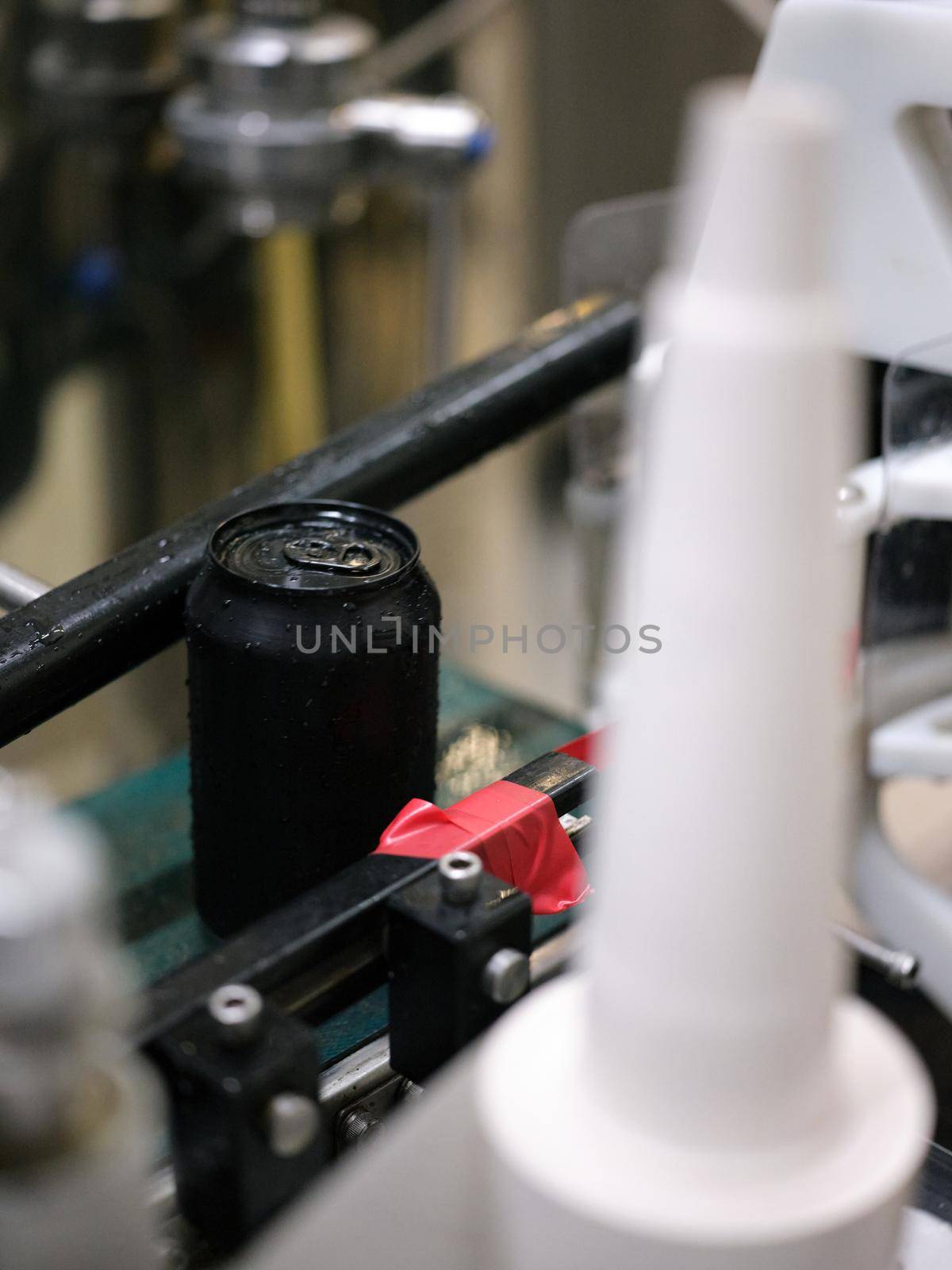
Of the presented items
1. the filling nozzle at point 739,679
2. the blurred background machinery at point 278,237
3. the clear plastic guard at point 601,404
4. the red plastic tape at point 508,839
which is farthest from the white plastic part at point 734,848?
the blurred background machinery at point 278,237

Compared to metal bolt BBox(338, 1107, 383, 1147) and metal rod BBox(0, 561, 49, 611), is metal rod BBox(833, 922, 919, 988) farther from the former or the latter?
metal rod BBox(0, 561, 49, 611)

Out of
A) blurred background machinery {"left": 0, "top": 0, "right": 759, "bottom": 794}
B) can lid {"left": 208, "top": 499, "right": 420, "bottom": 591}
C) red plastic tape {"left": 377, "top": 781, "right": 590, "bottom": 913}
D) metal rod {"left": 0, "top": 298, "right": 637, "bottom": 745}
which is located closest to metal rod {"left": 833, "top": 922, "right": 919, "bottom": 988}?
red plastic tape {"left": 377, "top": 781, "right": 590, "bottom": 913}

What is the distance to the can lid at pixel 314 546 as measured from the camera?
2.04 feet

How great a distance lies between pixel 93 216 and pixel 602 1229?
5.61 ft

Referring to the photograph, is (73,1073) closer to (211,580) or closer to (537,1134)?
(537,1134)

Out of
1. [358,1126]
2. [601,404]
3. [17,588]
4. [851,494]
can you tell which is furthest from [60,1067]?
[601,404]

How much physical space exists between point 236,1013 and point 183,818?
0.50m

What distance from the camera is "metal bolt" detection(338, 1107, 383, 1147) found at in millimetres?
549

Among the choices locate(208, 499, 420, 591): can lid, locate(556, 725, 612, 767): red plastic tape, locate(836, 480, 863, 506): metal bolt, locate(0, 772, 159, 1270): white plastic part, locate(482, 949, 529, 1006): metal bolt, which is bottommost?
locate(556, 725, 612, 767): red plastic tape

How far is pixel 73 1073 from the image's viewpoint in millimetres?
291

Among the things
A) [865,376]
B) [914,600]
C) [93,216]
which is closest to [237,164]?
[93,216]

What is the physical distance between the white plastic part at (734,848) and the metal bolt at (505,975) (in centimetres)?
13

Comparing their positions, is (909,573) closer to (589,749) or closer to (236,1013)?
(589,749)

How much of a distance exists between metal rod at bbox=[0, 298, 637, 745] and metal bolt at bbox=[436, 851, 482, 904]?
0.86 ft
